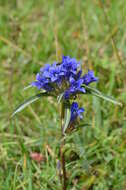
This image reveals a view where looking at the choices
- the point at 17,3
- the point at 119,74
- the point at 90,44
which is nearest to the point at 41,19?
the point at 17,3

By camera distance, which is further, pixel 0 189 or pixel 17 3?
pixel 17 3

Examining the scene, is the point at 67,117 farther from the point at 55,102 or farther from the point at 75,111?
the point at 55,102

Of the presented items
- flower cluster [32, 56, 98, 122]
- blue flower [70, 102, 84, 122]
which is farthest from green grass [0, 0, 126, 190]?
flower cluster [32, 56, 98, 122]

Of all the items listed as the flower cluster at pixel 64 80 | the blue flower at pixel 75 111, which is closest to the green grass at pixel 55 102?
the blue flower at pixel 75 111

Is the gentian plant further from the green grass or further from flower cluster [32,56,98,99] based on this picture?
the green grass

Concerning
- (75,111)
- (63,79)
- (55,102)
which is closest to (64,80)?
(63,79)

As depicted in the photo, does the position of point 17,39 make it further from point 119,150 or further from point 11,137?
point 119,150

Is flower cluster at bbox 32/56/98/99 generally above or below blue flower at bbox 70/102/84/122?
above

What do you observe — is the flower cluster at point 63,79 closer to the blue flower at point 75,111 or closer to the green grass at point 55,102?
the blue flower at point 75,111
